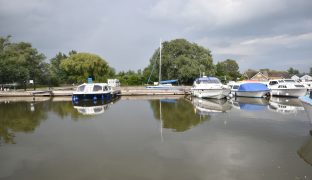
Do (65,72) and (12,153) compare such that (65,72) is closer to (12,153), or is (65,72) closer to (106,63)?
(106,63)

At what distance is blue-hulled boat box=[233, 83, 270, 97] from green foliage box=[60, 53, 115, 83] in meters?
33.8

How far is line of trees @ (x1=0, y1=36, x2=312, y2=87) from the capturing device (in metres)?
43.1

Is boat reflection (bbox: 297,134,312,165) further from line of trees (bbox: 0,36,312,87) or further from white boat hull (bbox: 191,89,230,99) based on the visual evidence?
line of trees (bbox: 0,36,312,87)

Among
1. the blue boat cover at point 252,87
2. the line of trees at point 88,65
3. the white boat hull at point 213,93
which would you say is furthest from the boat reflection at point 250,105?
the line of trees at point 88,65

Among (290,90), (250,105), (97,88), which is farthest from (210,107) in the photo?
(97,88)

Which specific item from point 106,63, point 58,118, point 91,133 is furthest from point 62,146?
point 106,63

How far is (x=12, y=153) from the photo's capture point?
855 centimetres

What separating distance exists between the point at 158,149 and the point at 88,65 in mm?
50664

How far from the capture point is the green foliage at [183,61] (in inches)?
1911

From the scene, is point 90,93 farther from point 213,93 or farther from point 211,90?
point 213,93

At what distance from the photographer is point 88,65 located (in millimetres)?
56844

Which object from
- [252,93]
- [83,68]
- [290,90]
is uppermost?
[83,68]

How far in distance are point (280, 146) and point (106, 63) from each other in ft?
180

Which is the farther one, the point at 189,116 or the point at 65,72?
the point at 65,72
